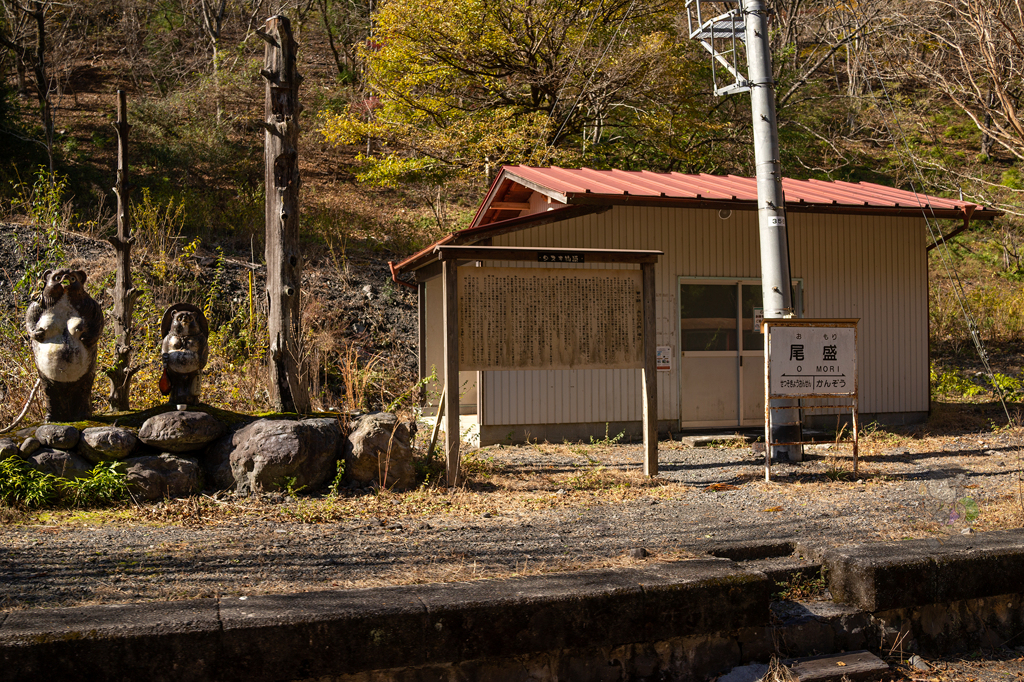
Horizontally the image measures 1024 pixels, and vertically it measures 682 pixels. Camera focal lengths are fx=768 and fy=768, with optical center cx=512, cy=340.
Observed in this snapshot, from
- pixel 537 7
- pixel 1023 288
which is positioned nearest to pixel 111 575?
pixel 537 7

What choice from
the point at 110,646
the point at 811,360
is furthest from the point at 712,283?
the point at 110,646

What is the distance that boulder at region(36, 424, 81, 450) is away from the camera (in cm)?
564

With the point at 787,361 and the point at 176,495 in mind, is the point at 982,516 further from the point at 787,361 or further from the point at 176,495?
the point at 176,495

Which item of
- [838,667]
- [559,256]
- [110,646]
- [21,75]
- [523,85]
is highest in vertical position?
[21,75]

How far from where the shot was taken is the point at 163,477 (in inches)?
227

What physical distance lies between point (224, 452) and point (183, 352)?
886 millimetres

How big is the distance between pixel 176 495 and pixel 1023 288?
19.8 m

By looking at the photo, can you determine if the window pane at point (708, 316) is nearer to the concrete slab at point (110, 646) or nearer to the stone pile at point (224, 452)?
the stone pile at point (224, 452)

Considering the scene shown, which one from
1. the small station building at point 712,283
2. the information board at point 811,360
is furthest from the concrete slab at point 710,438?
the information board at point 811,360

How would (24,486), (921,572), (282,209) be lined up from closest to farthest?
(921,572), (24,486), (282,209)

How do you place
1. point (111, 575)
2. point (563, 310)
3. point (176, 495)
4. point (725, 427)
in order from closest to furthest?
point (111, 575), point (176, 495), point (563, 310), point (725, 427)

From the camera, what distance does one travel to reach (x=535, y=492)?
6449 millimetres

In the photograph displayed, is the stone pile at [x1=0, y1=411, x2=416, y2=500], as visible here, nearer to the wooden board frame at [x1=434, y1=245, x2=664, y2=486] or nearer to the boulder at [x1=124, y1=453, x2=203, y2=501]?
the boulder at [x1=124, y1=453, x2=203, y2=501]

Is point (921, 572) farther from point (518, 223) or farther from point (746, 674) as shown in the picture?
point (518, 223)
